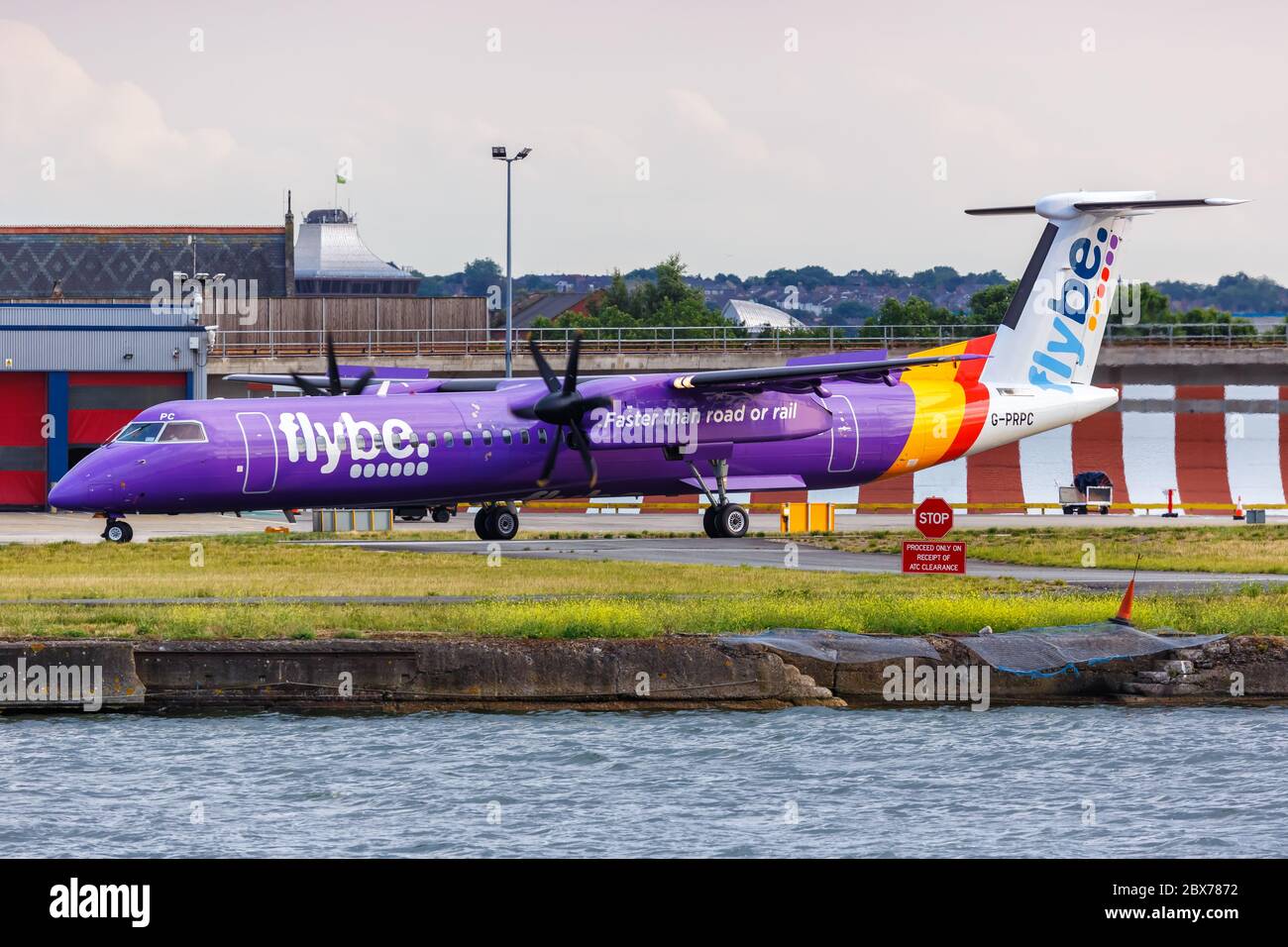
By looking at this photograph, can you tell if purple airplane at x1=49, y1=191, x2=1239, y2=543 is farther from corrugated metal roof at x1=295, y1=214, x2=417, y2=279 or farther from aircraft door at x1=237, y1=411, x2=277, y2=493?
corrugated metal roof at x1=295, y1=214, x2=417, y2=279

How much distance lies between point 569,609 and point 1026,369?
24297 mm

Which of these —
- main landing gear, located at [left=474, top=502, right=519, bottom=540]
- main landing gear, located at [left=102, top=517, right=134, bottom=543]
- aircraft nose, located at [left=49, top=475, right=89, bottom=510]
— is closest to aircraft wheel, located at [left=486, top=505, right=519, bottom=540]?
main landing gear, located at [left=474, top=502, right=519, bottom=540]

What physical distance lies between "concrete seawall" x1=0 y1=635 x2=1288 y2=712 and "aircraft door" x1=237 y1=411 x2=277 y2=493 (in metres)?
13.9

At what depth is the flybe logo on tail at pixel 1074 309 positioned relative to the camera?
4700 cm

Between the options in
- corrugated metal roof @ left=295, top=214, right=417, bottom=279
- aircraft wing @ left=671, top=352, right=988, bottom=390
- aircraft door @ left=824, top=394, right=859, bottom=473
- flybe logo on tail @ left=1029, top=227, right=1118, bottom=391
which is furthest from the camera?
corrugated metal roof @ left=295, top=214, right=417, bottom=279

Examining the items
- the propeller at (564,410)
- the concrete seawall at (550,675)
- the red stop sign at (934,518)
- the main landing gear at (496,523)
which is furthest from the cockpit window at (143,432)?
the red stop sign at (934,518)

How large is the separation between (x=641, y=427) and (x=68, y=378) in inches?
1270

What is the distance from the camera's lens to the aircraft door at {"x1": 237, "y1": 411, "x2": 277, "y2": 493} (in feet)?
121

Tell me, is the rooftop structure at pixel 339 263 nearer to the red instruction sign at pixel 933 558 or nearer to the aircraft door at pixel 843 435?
the aircraft door at pixel 843 435

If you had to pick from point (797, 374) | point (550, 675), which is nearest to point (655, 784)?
point (550, 675)

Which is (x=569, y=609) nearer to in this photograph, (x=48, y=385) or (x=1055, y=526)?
(x=1055, y=526)

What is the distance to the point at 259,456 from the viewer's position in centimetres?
3697
